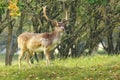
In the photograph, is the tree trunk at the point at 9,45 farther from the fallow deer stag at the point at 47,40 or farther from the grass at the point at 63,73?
the fallow deer stag at the point at 47,40

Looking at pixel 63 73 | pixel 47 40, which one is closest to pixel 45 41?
pixel 47 40

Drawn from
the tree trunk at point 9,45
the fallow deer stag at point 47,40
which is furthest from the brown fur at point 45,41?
the tree trunk at point 9,45

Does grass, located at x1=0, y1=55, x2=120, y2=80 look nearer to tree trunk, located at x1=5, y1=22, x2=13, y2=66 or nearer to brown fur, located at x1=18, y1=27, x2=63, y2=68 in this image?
brown fur, located at x1=18, y1=27, x2=63, y2=68

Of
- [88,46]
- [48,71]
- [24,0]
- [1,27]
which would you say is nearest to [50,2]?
[24,0]

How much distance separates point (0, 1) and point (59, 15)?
44.1ft

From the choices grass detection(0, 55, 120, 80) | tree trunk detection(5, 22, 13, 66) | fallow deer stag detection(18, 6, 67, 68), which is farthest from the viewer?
tree trunk detection(5, 22, 13, 66)

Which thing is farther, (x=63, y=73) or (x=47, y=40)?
(x=47, y=40)

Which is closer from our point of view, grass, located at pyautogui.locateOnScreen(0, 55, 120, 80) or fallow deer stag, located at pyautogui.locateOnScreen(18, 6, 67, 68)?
grass, located at pyautogui.locateOnScreen(0, 55, 120, 80)

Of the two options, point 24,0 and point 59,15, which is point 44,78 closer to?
point 24,0

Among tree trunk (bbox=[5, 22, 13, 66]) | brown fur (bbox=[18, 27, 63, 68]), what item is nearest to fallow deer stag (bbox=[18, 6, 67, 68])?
brown fur (bbox=[18, 27, 63, 68])

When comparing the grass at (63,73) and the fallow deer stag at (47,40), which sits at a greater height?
the fallow deer stag at (47,40)

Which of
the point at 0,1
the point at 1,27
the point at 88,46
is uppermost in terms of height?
the point at 0,1

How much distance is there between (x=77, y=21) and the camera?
2998cm

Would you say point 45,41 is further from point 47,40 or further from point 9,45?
point 9,45
